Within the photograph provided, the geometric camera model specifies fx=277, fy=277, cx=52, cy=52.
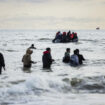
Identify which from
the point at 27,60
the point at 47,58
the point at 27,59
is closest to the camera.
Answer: the point at 47,58

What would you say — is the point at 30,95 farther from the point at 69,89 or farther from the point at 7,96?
the point at 69,89

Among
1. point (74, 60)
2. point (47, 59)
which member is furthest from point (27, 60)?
point (74, 60)

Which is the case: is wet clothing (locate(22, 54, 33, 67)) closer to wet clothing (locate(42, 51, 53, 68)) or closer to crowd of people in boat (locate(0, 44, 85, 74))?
crowd of people in boat (locate(0, 44, 85, 74))

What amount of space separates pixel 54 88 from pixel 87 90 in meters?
1.33

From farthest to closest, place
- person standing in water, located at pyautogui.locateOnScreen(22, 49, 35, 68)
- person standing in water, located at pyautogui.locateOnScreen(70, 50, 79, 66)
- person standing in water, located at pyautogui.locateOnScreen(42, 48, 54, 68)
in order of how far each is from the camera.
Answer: person standing in water, located at pyautogui.locateOnScreen(70, 50, 79, 66), person standing in water, located at pyautogui.locateOnScreen(22, 49, 35, 68), person standing in water, located at pyautogui.locateOnScreen(42, 48, 54, 68)

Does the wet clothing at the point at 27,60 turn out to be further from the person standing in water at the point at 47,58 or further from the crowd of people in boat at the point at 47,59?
the person standing in water at the point at 47,58

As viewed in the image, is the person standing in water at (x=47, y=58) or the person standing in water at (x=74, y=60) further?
the person standing in water at (x=74, y=60)

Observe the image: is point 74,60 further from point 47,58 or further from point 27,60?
point 27,60

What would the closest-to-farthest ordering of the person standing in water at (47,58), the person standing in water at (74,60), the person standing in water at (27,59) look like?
the person standing in water at (47,58) → the person standing in water at (27,59) → the person standing in water at (74,60)

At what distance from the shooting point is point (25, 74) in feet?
46.9

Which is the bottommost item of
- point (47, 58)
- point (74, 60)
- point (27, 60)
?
point (74, 60)

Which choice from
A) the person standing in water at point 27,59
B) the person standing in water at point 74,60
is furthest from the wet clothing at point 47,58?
the person standing in water at point 74,60

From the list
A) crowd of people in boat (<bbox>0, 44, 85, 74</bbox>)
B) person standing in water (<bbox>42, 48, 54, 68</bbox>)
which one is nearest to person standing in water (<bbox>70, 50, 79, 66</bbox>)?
crowd of people in boat (<bbox>0, 44, 85, 74</bbox>)

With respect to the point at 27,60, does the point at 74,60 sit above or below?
below
